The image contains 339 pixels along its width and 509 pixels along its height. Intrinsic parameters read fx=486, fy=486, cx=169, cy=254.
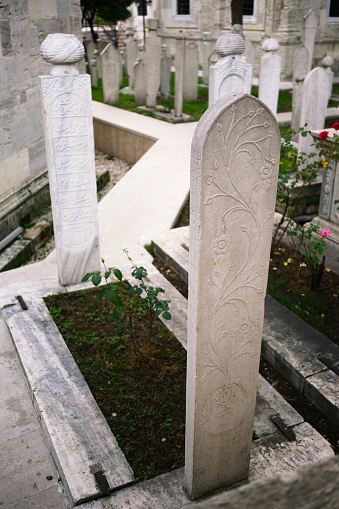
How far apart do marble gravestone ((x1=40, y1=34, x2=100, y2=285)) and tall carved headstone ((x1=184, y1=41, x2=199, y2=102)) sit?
9.82 m

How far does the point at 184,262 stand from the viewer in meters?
4.88

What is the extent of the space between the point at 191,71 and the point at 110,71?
225cm

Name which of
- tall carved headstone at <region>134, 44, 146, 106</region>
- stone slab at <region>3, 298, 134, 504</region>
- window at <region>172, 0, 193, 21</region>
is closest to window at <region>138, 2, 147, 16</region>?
window at <region>172, 0, 193, 21</region>

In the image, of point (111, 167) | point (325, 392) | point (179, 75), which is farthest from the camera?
point (179, 75)

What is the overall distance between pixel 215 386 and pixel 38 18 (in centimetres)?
659

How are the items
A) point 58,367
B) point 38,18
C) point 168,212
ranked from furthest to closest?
point 38,18
point 168,212
point 58,367

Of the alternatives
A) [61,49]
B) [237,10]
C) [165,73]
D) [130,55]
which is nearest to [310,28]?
[237,10]

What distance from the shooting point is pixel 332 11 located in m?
19.3

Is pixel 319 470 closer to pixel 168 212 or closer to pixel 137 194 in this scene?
pixel 168 212

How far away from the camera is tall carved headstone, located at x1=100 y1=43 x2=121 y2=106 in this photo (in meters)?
12.3

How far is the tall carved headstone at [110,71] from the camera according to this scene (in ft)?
40.3

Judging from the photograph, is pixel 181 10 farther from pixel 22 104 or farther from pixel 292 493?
pixel 292 493

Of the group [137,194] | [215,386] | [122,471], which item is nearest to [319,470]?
[215,386]

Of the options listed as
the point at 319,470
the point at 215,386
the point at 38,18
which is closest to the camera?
the point at 319,470
